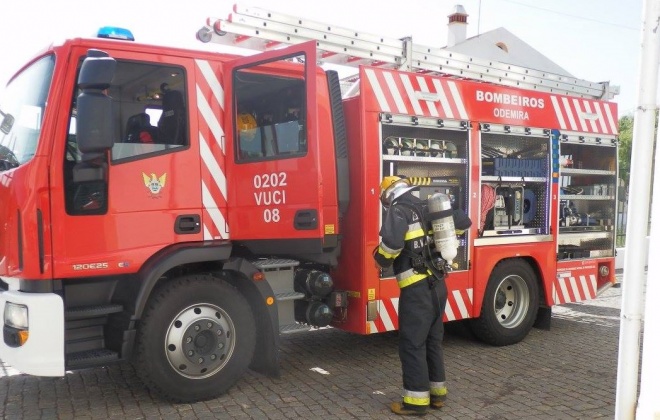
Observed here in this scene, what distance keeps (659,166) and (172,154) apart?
3.11 m

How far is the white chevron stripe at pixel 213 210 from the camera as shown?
4.59 metres

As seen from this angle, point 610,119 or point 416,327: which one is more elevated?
point 610,119

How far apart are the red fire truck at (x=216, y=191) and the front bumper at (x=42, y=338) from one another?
0.03 feet

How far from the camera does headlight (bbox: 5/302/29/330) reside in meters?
3.90

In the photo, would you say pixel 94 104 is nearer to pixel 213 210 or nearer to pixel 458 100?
pixel 213 210

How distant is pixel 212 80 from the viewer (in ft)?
15.3

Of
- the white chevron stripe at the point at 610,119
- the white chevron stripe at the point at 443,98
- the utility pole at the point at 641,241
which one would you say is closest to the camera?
the utility pole at the point at 641,241

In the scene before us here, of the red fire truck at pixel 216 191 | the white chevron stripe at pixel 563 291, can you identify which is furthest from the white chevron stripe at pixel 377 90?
the white chevron stripe at pixel 563 291

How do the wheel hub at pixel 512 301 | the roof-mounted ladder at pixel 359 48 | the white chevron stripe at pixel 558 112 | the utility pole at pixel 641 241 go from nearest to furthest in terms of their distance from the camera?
the utility pole at pixel 641 241 < the roof-mounted ladder at pixel 359 48 < the wheel hub at pixel 512 301 < the white chevron stripe at pixel 558 112

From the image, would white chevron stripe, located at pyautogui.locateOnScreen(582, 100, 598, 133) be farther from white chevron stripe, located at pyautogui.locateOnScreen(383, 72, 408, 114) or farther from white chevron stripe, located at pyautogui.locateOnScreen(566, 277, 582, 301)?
white chevron stripe, located at pyautogui.locateOnScreen(383, 72, 408, 114)

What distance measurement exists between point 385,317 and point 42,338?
2.70m

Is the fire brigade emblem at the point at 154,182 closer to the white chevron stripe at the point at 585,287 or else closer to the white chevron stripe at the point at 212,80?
the white chevron stripe at the point at 212,80

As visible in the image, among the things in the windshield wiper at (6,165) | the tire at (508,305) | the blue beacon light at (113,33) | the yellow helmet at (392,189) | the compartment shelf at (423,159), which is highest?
the blue beacon light at (113,33)

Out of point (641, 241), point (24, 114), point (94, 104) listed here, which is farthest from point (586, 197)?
point (24, 114)
